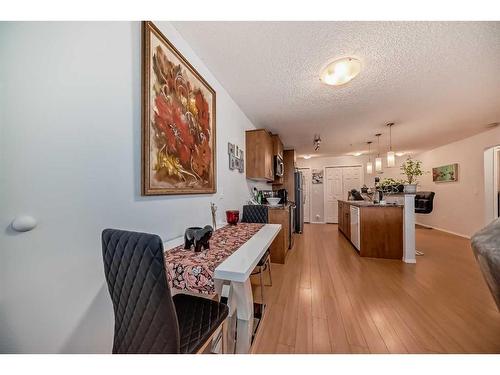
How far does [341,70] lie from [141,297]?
7.39 ft

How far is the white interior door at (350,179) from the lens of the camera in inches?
242

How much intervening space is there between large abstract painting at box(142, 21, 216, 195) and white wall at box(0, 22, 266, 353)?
0.06 meters

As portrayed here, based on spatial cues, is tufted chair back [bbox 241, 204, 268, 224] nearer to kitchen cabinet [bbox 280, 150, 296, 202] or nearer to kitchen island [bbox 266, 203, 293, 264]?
kitchen island [bbox 266, 203, 293, 264]

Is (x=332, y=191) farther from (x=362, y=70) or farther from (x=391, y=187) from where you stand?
(x=362, y=70)

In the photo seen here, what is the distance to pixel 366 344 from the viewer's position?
1270 millimetres

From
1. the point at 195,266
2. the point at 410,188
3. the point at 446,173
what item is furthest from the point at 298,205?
the point at 195,266

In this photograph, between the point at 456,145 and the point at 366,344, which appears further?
the point at 456,145

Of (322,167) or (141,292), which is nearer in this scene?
(141,292)

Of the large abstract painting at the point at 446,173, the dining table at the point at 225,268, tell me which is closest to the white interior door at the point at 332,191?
the large abstract painting at the point at 446,173

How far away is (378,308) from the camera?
5.48 feet

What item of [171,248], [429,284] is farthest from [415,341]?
[171,248]

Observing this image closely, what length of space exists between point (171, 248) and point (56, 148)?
75cm

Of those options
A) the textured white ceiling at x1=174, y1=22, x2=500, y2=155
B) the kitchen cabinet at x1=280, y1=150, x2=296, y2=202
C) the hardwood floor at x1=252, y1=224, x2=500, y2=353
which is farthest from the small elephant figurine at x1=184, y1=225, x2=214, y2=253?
the kitchen cabinet at x1=280, y1=150, x2=296, y2=202
